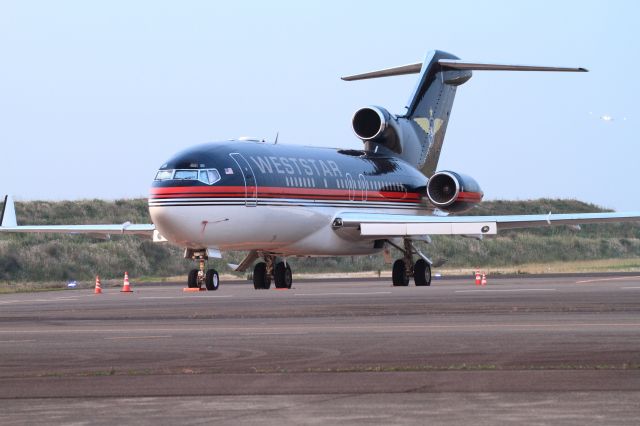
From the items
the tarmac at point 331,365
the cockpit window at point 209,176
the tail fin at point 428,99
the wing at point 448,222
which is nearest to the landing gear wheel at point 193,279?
the cockpit window at point 209,176

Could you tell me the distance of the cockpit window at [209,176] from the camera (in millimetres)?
31739

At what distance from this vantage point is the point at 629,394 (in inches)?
400

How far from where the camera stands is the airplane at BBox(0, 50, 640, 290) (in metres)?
31.8

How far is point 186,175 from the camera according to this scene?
3164 centimetres

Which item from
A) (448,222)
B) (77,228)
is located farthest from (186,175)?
(448,222)

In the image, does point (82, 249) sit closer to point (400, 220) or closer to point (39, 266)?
point (39, 266)

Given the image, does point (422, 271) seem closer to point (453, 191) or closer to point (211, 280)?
point (453, 191)

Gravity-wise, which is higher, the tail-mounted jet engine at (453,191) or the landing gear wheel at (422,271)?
the tail-mounted jet engine at (453,191)

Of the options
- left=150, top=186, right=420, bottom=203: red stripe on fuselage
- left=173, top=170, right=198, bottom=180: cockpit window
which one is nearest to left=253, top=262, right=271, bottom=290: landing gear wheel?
left=150, top=186, right=420, bottom=203: red stripe on fuselage

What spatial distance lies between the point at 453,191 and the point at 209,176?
33.1 feet

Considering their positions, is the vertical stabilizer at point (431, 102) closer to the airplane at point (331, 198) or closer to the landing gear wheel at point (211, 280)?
the airplane at point (331, 198)

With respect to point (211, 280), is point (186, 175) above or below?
above

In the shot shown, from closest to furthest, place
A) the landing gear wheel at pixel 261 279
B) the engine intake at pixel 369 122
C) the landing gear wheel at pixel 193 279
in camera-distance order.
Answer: the landing gear wheel at pixel 193 279 < the landing gear wheel at pixel 261 279 < the engine intake at pixel 369 122

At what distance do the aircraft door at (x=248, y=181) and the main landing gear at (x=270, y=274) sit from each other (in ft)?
10.8
